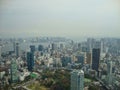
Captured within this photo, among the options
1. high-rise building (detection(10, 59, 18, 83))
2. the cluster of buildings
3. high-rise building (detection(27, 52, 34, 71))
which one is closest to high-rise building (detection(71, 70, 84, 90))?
the cluster of buildings

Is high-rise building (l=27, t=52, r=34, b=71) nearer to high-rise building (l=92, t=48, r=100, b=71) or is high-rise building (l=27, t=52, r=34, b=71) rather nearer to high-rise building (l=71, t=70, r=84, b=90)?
high-rise building (l=71, t=70, r=84, b=90)

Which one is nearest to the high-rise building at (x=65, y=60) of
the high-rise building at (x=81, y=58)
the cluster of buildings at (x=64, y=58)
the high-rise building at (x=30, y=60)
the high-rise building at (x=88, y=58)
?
the cluster of buildings at (x=64, y=58)

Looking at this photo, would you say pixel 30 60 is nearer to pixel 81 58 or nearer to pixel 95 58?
pixel 81 58

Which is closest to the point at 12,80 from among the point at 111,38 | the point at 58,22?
the point at 58,22

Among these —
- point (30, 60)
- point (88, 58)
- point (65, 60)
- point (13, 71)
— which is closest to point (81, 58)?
point (88, 58)

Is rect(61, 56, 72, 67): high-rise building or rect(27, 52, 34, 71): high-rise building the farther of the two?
rect(27, 52, 34, 71): high-rise building
